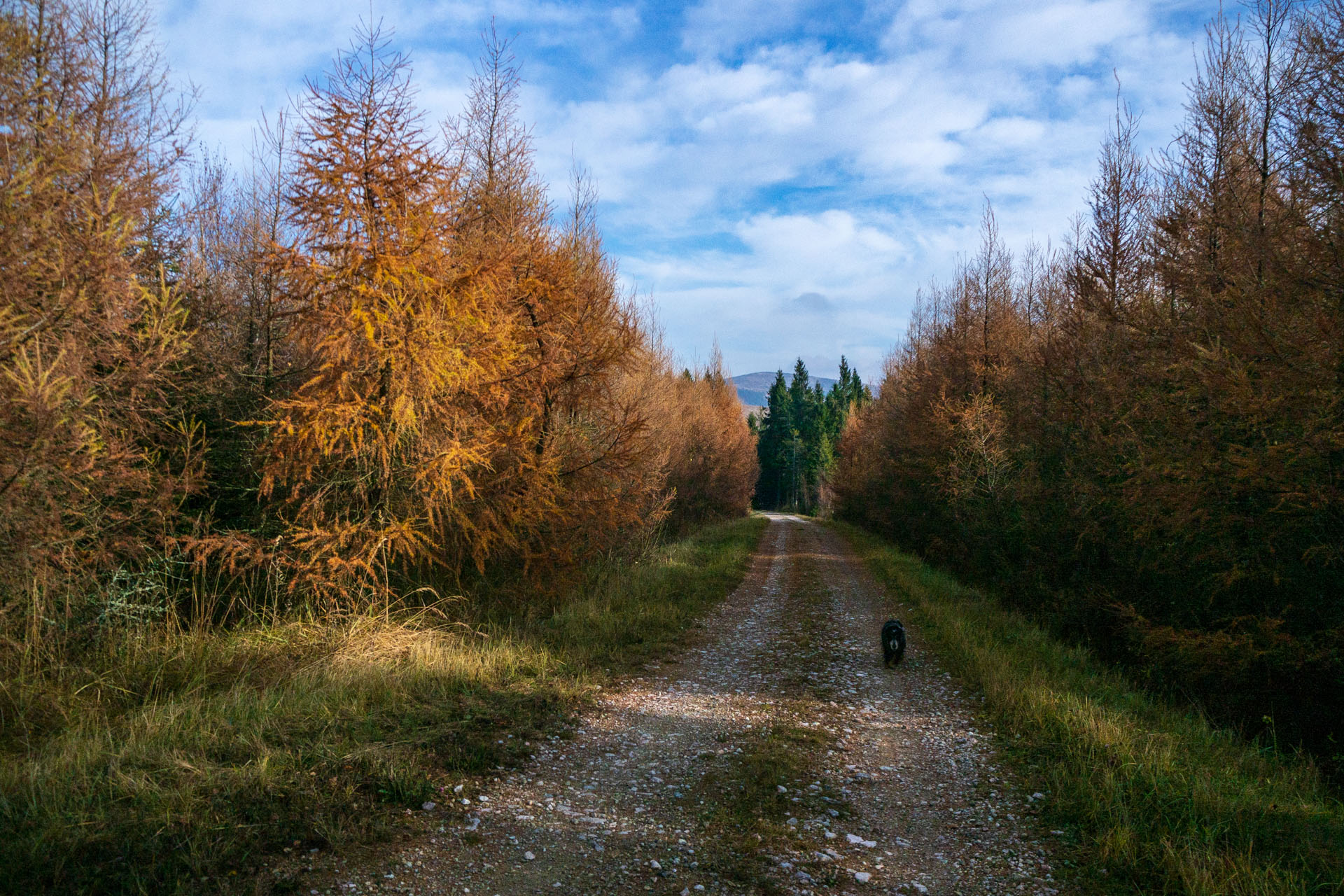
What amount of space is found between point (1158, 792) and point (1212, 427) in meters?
4.87

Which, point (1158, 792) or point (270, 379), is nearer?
point (1158, 792)

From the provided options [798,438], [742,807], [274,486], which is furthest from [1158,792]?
[798,438]

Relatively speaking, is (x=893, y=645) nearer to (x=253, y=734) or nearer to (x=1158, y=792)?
(x=1158, y=792)

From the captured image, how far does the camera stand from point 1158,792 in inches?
173

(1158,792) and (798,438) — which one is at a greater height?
(798,438)

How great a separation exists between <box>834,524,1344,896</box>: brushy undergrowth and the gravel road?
0.33 m

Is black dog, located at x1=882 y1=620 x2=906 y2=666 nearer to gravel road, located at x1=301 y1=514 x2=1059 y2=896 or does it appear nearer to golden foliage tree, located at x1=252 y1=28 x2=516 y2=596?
gravel road, located at x1=301 y1=514 x2=1059 y2=896

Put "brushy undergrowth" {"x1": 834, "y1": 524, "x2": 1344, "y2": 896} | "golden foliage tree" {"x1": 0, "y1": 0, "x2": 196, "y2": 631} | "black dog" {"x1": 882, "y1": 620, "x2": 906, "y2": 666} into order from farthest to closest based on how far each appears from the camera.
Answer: "black dog" {"x1": 882, "y1": 620, "x2": 906, "y2": 666}
"golden foliage tree" {"x1": 0, "y1": 0, "x2": 196, "y2": 631}
"brushy undergrowth" {"x1": 834, "y1": 524, "x2": 1344, "y2": 896}

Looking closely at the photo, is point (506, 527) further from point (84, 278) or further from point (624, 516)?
point (84, 278)

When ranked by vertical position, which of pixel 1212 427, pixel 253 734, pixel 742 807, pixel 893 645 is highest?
pixel 1212 427

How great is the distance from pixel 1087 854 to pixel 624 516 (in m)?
7.55

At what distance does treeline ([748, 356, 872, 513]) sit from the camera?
7125 cm

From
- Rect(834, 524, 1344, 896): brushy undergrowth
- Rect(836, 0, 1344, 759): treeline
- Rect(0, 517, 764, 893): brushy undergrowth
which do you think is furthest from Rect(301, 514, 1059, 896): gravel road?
Rect(836, 0, 1344, 759): treeline

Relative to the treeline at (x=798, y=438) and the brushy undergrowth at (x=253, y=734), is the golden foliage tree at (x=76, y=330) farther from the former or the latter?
the treeline at (x=798, y=438)
